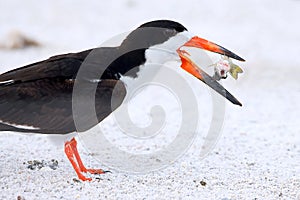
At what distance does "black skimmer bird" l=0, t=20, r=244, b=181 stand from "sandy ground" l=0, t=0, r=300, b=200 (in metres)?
0.41

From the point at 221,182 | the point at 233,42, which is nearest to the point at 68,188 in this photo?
the point at 221,182

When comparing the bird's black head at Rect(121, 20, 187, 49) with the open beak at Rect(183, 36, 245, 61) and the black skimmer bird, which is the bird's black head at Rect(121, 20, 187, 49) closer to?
the black skimmer bird

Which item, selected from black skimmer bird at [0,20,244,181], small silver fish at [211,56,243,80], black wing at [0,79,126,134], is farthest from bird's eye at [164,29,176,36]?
black wing at [0,79,126,134]

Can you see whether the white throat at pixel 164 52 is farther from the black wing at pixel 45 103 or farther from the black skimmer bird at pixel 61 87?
the black wing at pixel 45 103

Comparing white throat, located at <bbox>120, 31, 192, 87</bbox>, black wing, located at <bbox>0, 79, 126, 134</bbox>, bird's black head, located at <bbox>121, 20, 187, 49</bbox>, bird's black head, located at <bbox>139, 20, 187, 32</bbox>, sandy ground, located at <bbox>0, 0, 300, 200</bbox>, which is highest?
bird's black head, located at <bbox>139, 20, 187, 32</bbox>

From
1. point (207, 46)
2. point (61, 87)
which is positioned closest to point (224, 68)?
point (207, 46)

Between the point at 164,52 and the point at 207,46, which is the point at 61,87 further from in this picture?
the point at 207,46

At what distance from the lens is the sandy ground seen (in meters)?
4.42

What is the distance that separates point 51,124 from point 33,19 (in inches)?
345

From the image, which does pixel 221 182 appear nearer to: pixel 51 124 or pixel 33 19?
pixel 51 124

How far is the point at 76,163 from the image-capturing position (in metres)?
4.96

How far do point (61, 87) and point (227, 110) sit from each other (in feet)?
10.5

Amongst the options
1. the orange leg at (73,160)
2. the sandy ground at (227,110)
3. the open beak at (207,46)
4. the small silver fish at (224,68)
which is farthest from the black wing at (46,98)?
the small silver fish at (224,68)

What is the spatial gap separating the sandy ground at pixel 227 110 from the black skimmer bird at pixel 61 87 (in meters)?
0.41
